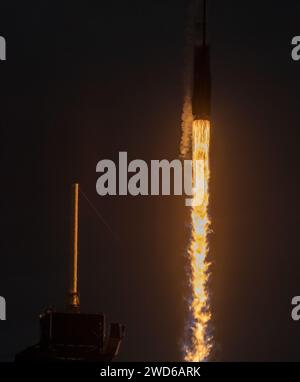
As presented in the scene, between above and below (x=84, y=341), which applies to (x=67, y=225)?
above

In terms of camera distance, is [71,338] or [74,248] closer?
[71,338]

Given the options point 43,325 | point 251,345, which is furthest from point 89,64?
point 251,345

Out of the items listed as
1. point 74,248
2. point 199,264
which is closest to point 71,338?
point 74,248

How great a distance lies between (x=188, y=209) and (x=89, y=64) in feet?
11.3

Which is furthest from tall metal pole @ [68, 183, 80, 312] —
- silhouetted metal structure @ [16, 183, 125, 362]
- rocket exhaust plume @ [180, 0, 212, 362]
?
rocket exhaust plume @ [180, 0, 212, 362]

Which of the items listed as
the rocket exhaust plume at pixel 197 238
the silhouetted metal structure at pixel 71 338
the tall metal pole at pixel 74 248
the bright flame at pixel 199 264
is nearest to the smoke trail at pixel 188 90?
the rocket exhaust plume at pixel 197 238

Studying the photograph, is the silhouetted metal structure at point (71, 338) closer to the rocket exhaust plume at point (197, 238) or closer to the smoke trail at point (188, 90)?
the rocket exhaust plume at point (197, 238)

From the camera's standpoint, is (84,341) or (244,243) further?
(244,243)

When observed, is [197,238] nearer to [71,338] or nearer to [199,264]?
[199,264]

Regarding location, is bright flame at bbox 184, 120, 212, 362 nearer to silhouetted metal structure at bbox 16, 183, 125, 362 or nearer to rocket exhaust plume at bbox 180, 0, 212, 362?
rocket exhaust plume at bbox 180, 0, 212, 362

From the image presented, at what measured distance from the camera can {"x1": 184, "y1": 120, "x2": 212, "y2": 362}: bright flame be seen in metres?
10.6

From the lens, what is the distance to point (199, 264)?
420 inches

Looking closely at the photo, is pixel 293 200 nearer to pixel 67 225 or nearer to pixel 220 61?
pixel 220 61

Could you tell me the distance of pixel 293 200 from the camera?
10.6 meters
